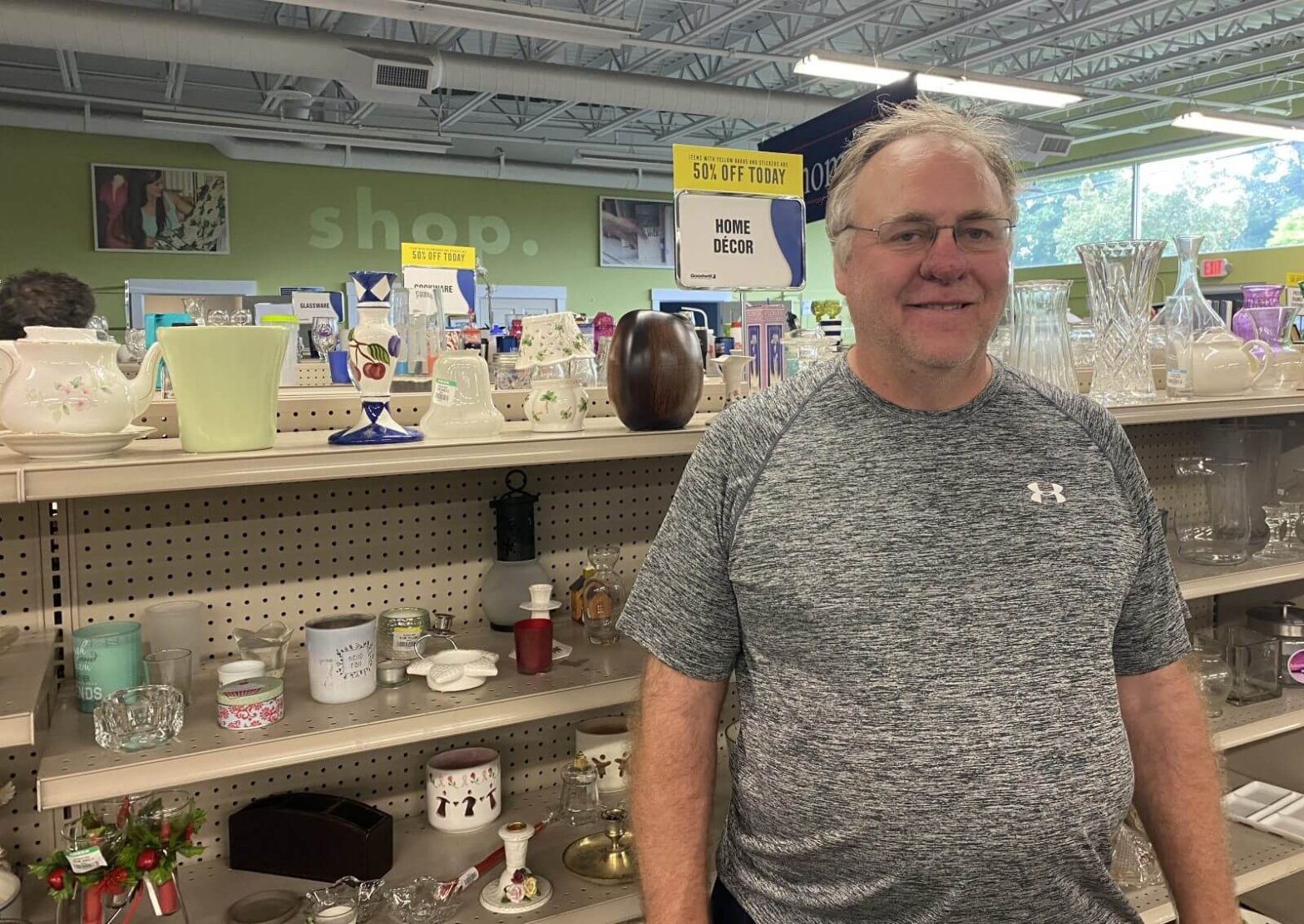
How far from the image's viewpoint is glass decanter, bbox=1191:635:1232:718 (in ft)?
8.87

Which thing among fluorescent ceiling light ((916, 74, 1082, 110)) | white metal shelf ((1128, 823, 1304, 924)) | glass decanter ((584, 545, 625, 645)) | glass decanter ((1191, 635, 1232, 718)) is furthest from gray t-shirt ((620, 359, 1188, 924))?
fluorescent ceiling light ((916, 74, 1082, 110))

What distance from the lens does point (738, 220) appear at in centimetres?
223

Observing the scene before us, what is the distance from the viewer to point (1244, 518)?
2.86 metres

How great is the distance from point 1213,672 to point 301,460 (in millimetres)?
2523

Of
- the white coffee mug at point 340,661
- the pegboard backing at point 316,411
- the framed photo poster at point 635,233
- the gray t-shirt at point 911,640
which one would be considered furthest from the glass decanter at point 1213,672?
the framed photo poster at point 635,233

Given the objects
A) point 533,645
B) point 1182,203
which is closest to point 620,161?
point 1182,203

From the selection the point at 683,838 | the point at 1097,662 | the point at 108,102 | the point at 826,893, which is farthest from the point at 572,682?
the point at 108,102

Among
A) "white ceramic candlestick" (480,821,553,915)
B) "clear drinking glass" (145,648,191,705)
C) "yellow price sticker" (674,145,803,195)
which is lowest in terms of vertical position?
Result: "white ceramic candlestick" (480,821,553,915)

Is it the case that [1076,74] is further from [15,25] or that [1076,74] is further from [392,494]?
[392,494]

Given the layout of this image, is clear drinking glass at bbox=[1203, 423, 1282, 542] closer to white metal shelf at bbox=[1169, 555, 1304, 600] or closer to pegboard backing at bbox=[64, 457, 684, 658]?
white metal shelf at bbox=[1169, 555, 1304, 600]

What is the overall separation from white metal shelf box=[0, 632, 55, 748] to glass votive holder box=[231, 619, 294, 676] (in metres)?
0.32

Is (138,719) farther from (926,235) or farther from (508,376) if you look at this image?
(926,235)

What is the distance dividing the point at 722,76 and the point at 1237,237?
257 inches

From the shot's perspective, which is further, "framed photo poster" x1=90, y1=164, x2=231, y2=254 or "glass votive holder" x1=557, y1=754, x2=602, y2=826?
"framed photo poster" x1=90, y1=164, x2=231, y2=254
